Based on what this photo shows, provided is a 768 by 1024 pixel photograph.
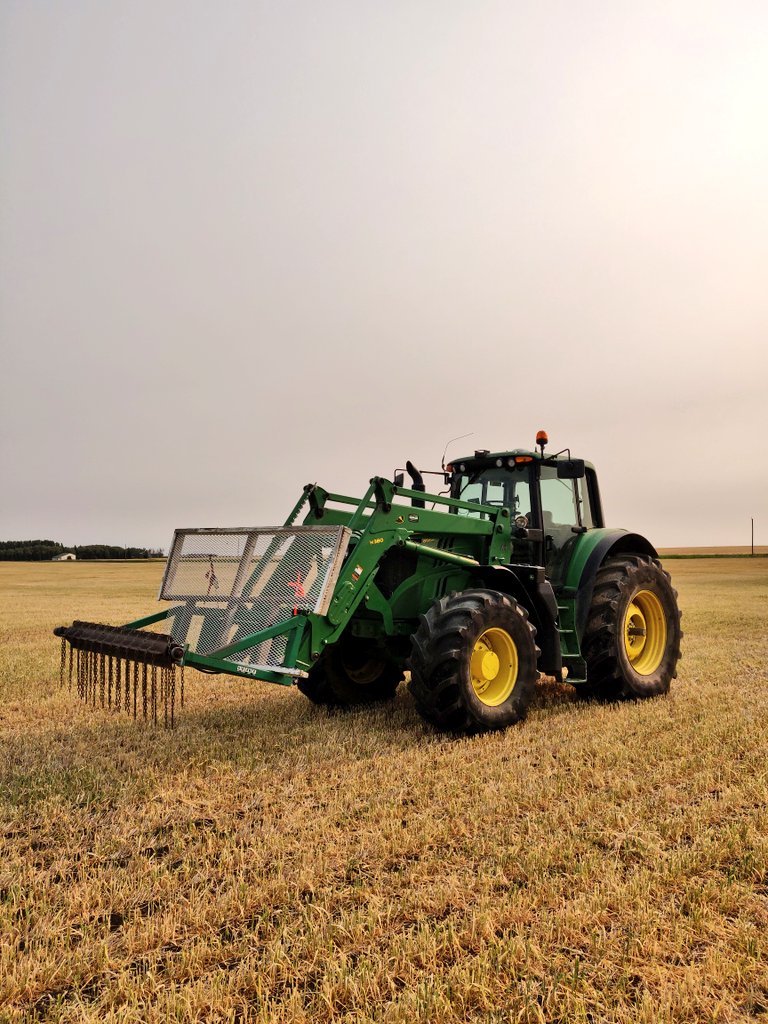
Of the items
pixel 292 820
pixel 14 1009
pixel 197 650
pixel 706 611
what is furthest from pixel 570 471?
pixel 706 611

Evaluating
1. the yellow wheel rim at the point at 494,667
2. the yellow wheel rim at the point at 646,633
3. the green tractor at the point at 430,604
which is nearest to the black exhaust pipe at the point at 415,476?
the green tractor at the point at 430,604

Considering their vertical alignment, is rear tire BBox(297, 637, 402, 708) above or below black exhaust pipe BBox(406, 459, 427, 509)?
below

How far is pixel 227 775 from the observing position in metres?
5.02

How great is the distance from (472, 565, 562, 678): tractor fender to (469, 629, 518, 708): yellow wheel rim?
0.60 metres

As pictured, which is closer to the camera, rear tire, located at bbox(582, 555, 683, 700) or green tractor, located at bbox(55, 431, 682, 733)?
green tractor, located at bbox(55, 431, 682, 733)

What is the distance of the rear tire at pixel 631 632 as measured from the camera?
7.20 m

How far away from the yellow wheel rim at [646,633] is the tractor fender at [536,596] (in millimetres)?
1315

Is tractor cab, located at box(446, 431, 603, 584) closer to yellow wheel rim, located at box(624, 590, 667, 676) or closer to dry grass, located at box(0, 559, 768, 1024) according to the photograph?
yellow wheel rim, located at box(624, 590, 667, 676)

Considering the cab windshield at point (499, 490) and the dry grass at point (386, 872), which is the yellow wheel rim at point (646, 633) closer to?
the dry grass at point (386, 872)

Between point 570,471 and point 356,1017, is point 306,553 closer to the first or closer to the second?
point 570,471

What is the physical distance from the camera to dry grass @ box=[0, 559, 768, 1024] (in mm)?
2650

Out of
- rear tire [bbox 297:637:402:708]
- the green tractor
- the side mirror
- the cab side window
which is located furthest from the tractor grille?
the cab side window

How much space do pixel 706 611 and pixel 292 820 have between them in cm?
1611

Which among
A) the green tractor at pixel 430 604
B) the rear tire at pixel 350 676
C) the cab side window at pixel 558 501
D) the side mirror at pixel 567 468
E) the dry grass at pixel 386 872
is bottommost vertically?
the dry grass at pixel 386 872
